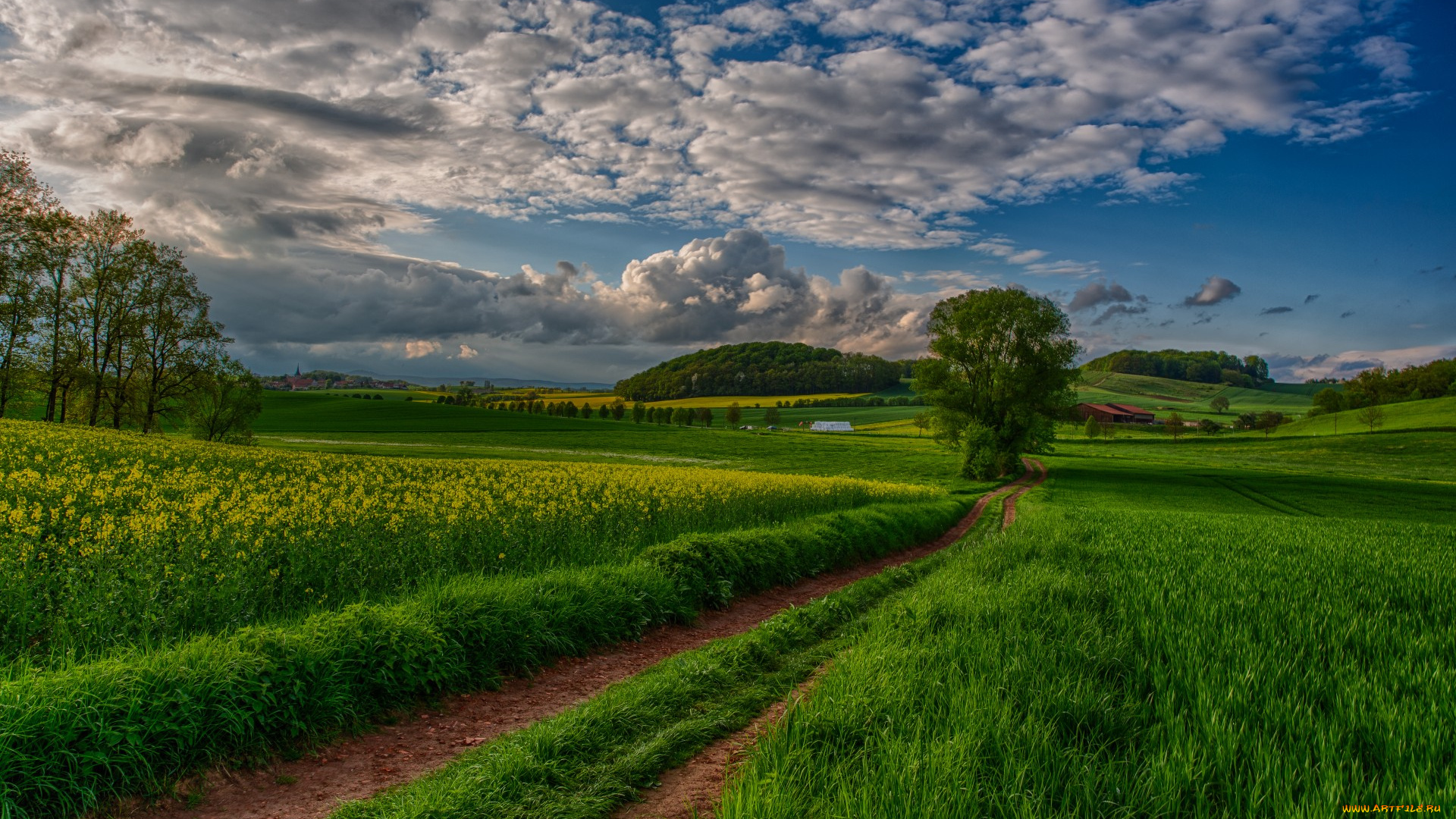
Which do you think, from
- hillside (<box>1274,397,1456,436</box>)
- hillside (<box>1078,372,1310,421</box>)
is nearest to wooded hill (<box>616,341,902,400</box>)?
hillside (<box>1078,372,1310,421</box>)


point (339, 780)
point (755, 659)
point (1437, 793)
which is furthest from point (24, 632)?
point (1437, 793)

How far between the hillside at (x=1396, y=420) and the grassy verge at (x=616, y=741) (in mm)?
102592

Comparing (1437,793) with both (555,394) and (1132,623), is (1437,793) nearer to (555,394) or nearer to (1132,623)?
(1132,623)

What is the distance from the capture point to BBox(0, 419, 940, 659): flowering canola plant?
6.58 metres

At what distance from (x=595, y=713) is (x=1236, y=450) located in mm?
93500

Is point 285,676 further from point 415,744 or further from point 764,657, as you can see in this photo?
point 764,657

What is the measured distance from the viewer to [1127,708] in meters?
5.08

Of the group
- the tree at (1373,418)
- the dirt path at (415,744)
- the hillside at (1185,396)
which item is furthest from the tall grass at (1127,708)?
the hillside at (1185,396)

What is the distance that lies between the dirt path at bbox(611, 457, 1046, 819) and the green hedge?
312 cm

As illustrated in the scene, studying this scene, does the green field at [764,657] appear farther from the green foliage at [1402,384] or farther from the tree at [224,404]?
the green foliage at [1402,384]

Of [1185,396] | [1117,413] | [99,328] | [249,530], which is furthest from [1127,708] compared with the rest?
[1185,396]

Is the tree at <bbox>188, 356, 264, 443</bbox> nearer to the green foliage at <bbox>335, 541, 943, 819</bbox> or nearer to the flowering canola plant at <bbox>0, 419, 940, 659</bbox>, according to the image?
the flowering canola plant at <bbox>0, 419, 940, 659</bbox>

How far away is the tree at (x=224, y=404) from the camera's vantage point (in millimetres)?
47688

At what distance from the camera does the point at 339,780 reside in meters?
5.32
